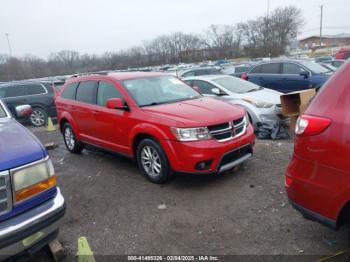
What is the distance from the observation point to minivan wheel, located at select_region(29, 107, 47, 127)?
11.8m

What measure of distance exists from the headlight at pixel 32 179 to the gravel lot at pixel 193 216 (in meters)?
0.97

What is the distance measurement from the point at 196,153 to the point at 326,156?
6.59 ft

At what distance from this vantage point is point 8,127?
3344 mm

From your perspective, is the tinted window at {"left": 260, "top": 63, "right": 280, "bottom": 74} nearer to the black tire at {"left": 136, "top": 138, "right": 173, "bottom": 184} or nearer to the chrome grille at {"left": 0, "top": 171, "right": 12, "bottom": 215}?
the black tire at {"left": 136, "top": 138, "right": 173, "bottom": 184}

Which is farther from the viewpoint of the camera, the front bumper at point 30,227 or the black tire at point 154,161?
the black tire at point 154,161

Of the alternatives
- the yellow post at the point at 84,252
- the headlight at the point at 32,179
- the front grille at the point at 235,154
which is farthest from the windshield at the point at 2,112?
the front grille at the point at 235,154

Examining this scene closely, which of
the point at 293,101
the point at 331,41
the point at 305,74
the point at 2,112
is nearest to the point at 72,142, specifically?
the point at 2,112

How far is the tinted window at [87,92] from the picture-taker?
6.00m

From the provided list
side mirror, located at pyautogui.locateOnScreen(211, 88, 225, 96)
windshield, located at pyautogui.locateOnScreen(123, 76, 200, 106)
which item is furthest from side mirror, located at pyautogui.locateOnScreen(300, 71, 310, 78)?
windshield, located at pyautogui.locateOnScreen(123, 76, 200, 106)

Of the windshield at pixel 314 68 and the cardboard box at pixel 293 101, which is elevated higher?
the windshield at pixel 314 68

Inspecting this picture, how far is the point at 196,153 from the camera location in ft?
13.9

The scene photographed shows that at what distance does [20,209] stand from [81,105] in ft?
12.5

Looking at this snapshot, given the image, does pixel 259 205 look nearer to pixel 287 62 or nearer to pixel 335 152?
pixel 335 152

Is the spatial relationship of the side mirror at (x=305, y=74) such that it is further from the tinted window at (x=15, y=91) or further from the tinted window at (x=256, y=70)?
the tinted window at (x=15, y=91)
